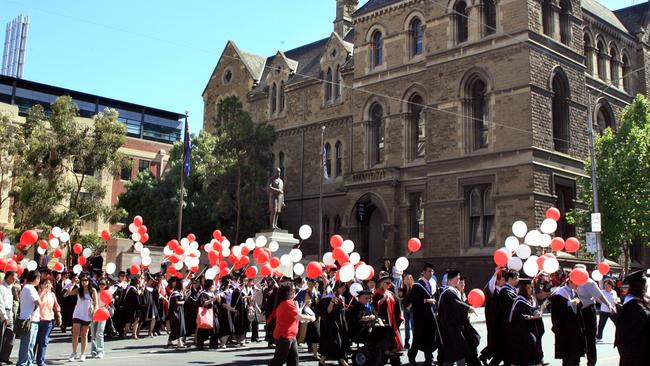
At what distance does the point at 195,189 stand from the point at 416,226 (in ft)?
52.9

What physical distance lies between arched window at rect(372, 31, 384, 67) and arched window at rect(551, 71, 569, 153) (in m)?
9.82

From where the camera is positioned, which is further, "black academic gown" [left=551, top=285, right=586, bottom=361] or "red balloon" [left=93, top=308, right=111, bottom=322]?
"red balloon" [left=93, top=308, right=111, bottom=322]

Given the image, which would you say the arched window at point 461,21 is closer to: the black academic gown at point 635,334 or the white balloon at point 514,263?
the white balloon at point 514,263

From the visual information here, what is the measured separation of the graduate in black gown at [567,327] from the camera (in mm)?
10898

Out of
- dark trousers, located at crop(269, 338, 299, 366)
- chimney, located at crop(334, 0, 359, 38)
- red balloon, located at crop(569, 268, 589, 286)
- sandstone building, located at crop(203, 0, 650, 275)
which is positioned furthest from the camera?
chimney, located at crop(334, 0, 359, 38)

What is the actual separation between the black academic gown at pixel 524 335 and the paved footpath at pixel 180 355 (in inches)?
134

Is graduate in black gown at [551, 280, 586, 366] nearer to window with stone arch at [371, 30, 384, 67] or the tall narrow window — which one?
window with stone arch at [371, 30, 384, 67]

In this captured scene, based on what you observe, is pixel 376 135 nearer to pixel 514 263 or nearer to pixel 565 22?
pixel 565 22

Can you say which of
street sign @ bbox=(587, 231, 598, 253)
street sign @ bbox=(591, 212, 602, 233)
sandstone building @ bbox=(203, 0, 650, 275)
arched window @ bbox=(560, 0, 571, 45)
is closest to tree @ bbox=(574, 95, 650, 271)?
sandstone building @ bbox=(203, 0, 650, 275)

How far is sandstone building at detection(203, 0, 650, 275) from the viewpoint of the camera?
28.8 metres

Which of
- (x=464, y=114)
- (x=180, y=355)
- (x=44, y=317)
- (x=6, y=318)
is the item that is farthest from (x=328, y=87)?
(x=6, y=318)

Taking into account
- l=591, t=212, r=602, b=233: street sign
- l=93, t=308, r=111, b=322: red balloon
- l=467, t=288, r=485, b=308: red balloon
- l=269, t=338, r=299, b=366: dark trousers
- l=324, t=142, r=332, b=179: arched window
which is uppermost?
l=324, t=142, r=332, b=179: arched window

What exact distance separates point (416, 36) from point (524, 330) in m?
26.5

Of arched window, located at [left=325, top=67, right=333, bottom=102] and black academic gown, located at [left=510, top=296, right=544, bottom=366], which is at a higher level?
arched window, located at [left=325, top=67, right=333, bottom=102]
